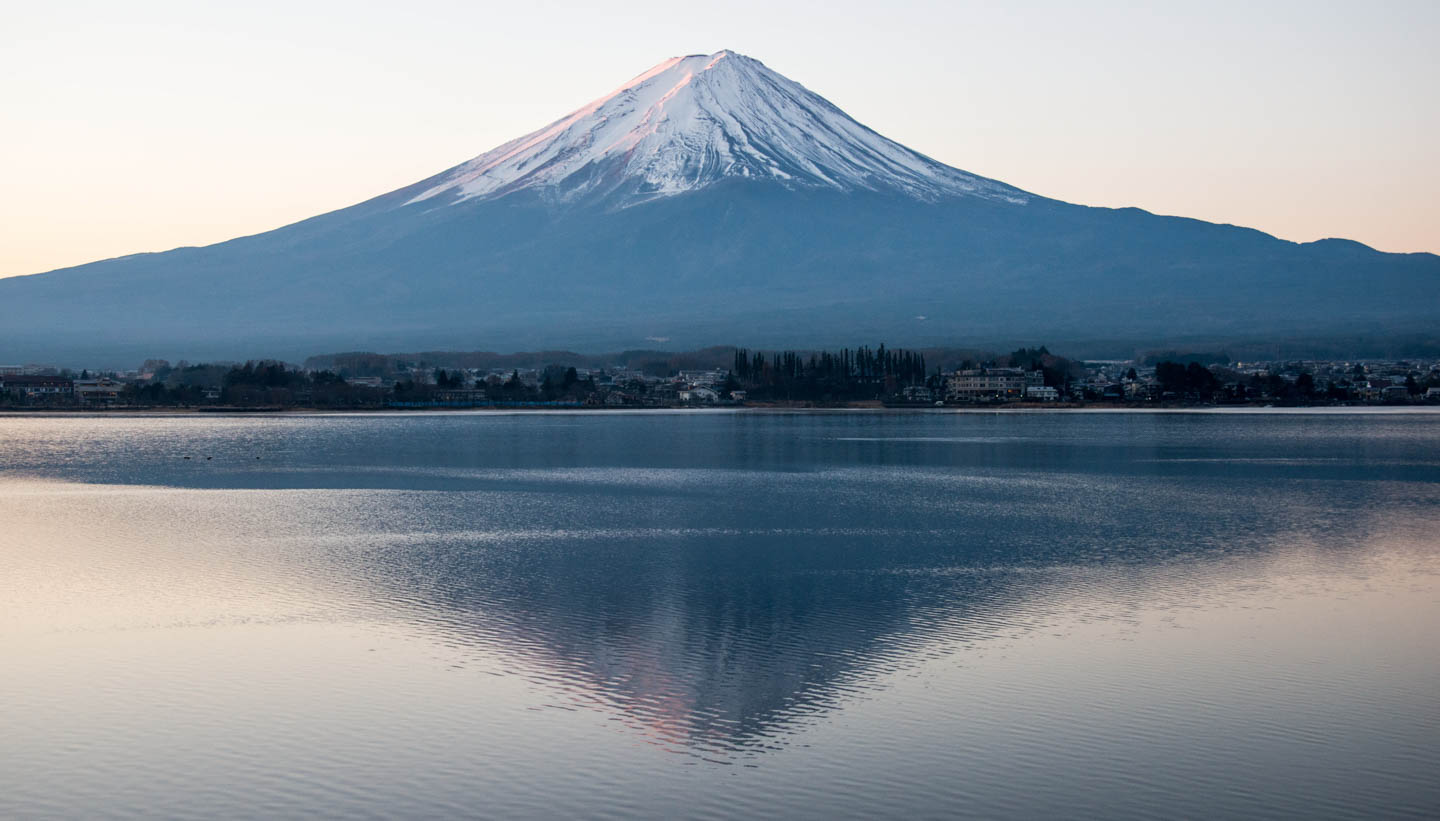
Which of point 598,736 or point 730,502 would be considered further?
point 730,502

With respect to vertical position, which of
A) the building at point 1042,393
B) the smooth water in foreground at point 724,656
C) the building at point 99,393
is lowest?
the smooth water in foreground at point 724,656

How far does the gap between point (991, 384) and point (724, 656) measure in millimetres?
114240

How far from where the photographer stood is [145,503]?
109ft

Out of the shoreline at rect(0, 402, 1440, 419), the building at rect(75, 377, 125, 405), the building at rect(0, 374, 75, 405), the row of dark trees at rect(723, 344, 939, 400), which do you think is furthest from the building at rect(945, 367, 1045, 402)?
the building at rect(0, 374, 75, 405)

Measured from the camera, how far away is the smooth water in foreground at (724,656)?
34.2 ft

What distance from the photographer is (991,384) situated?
12625cm

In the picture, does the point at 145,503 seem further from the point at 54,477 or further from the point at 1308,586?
the point at 1308,586

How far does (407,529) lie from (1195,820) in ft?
65.6

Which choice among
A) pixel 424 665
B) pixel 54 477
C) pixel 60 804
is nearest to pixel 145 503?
pixel 54 477

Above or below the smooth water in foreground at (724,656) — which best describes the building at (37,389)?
above

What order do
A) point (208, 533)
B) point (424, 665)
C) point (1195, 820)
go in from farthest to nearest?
point (208, 533) < point (424, 665) < point (1195, 820)

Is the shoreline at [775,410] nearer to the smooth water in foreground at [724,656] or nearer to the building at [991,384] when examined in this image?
the building at [991,384]

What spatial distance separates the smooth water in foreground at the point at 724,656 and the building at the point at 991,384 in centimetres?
9227

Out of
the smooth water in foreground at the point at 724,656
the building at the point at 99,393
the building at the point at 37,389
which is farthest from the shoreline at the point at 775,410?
the smooth water in foreground at the point at 724,656
